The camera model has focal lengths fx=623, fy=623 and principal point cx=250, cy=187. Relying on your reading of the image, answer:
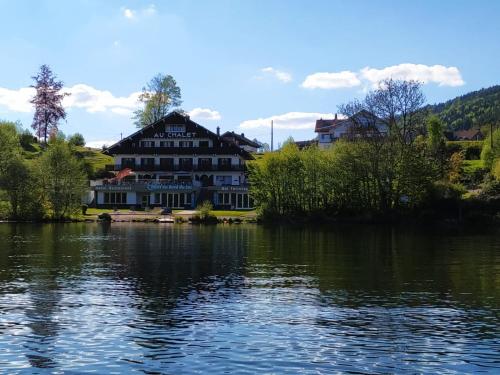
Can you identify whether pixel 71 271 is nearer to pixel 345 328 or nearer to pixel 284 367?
pixel 345 328

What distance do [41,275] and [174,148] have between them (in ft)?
269

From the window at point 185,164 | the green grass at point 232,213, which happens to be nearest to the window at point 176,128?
the window at point 185,164

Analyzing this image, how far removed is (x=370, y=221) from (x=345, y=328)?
2719 inches

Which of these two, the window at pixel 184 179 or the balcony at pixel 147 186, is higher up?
the window at pixel 184 179

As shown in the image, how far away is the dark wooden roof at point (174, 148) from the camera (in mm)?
113375

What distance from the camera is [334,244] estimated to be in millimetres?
53594

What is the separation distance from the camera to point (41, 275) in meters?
32.7

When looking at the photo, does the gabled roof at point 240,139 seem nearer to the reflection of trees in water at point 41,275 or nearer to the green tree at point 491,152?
the green tree at point 491,152

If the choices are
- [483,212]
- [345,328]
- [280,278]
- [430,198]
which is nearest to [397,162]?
[430,198]

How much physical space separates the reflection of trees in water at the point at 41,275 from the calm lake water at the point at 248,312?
98 millimetres

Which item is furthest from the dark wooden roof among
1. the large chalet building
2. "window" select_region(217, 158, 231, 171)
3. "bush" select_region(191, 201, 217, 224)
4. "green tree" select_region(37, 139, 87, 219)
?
"bush" select_region(191, 201, 217, 224)

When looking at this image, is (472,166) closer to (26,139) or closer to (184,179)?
(184,179)

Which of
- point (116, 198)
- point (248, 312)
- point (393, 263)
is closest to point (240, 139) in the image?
point (116, 198)

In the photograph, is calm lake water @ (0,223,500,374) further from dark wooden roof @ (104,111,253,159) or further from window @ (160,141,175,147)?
window @ (160,141,175,147)
